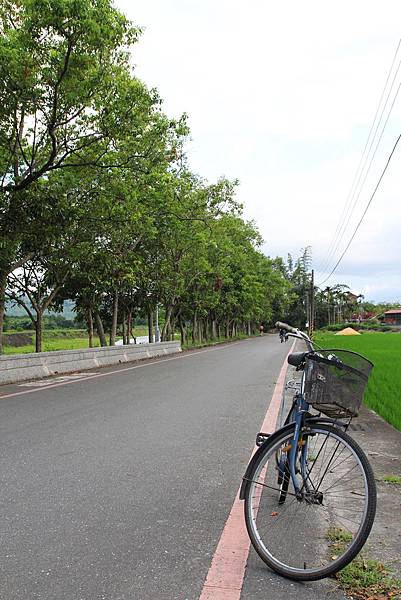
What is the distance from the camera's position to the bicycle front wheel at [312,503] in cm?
311

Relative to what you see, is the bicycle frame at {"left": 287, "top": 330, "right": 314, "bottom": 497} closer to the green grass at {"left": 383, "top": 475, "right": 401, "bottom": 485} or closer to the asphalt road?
the asphalt road

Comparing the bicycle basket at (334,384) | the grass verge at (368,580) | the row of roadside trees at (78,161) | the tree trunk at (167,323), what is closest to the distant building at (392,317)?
the tree trunk at (167,323)

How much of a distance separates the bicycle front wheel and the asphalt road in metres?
0.43

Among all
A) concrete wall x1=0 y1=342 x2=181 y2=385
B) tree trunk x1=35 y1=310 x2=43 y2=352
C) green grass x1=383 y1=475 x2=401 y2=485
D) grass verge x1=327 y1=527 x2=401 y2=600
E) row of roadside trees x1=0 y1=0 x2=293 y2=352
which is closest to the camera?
grass verge x1=327 y1=527 x2=401 y2=600

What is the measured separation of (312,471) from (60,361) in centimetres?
1349

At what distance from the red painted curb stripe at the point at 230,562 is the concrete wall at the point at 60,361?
33.3 feet

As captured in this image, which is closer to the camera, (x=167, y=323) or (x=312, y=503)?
(x=312, y=503)

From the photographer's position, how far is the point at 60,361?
16141 millimetres

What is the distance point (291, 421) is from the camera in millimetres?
3691

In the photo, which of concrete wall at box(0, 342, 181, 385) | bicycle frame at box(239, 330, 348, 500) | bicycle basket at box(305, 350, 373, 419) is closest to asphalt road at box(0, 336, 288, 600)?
bicycle frame at box(239, 330, 348, 500)

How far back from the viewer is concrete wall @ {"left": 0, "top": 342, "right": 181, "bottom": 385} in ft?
44.3

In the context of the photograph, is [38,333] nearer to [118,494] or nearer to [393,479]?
[118,494]

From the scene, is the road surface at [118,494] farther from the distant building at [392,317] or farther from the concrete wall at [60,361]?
the distant building at [392,317]

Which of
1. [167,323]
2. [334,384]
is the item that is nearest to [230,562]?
[334,384]
